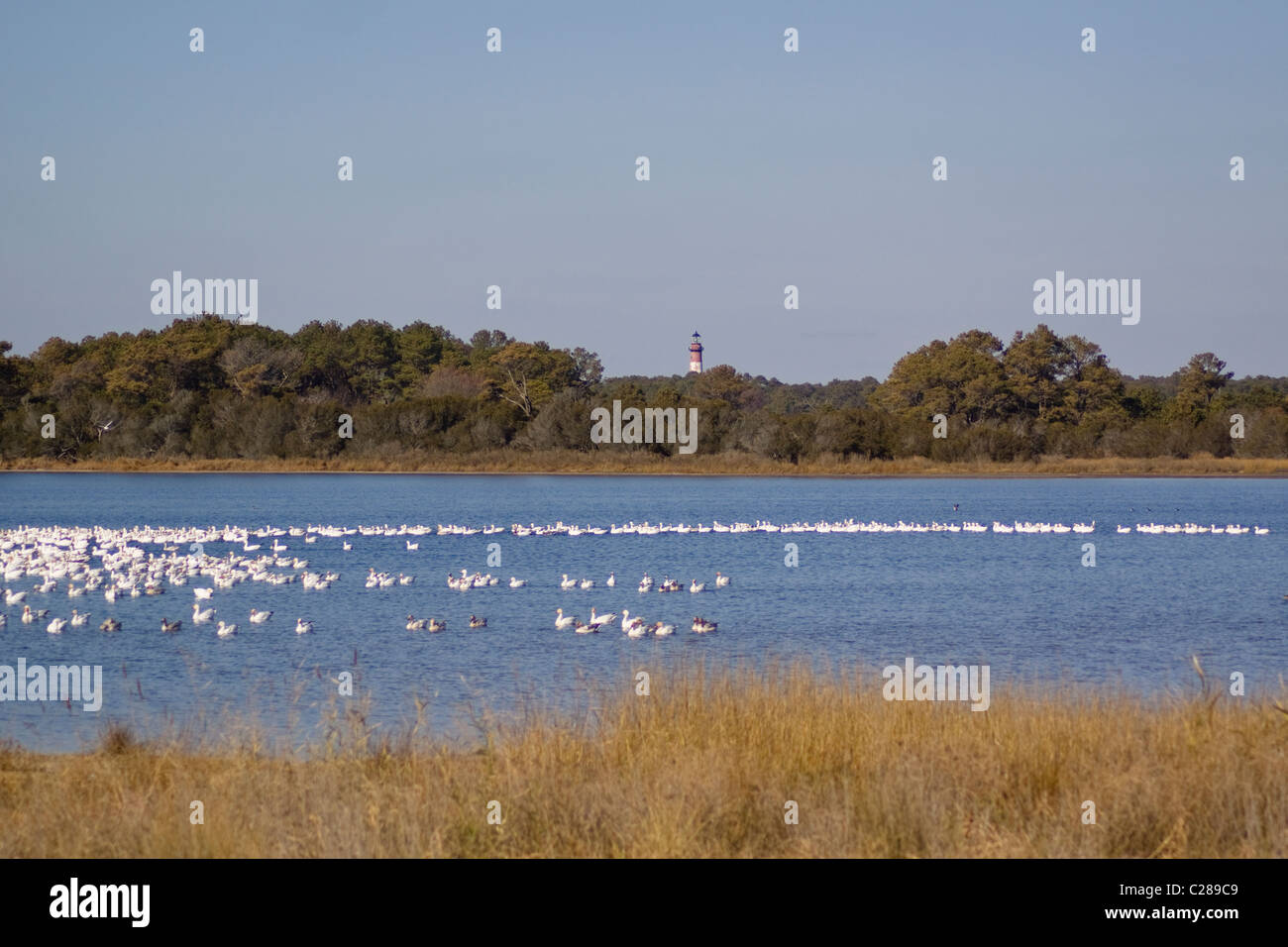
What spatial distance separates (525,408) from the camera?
3863 inches

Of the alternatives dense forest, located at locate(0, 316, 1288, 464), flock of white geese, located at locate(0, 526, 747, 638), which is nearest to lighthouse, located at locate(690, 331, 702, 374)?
dense forest, located at locate(0, 316, 1288, 464)

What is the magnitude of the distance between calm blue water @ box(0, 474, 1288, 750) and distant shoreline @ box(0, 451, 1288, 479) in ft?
104

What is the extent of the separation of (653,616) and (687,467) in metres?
64.3

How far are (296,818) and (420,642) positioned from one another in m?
11.7

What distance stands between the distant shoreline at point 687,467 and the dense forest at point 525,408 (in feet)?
2.89

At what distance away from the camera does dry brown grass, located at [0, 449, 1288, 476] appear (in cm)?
8300

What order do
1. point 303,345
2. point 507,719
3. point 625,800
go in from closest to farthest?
point 625,800
point 507,719
point 303,345

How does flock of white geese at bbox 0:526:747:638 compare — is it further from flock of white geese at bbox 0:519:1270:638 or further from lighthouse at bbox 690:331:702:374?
lighthouse at bbox 690:331:702:374

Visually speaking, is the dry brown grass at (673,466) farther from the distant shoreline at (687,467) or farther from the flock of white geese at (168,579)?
the flock of white geese at (168,579)

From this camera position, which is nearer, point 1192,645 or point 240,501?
point 1192,645
